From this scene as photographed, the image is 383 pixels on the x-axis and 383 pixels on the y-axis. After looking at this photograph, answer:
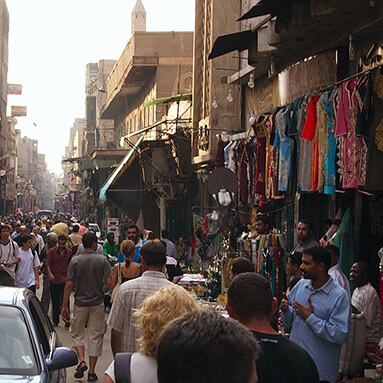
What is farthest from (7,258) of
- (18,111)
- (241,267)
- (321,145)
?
(18,111)

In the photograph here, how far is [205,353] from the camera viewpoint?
209cm

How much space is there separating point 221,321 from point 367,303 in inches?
215

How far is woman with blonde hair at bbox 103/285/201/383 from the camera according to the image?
3.60m

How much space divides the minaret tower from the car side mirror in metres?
95.6

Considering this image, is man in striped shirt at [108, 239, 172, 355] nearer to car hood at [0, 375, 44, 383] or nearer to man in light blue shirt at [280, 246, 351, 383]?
car hood at [0, 375, 44, 383]

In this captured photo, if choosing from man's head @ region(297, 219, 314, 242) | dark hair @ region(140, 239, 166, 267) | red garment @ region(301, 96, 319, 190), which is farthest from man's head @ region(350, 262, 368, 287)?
dark hair @ region(140, 239, 166, 267)

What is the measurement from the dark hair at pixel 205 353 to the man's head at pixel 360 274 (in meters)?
5.55

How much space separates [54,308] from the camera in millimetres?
12625

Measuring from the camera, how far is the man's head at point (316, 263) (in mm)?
5461

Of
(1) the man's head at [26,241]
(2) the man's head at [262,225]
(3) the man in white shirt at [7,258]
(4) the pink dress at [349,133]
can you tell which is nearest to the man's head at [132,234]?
(1) the man's head at [26,241]

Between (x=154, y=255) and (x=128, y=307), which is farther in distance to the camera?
(x=154, y=255)

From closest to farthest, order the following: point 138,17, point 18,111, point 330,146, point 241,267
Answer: point 241,267
point 330,146
point 138,17
point 18,111

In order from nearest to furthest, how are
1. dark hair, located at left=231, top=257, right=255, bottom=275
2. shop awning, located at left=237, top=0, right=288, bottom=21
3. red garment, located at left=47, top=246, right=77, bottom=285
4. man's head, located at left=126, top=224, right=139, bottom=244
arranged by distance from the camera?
dark hair, located at left=231, top=257, right=255, bottom=275, shop awning, located at left=237, top=0, right=288, bottom=21, man's head, located at left=126, top=224, right=139, bottom=244, red garment, located at left=47, top=246, right=77, bottom=285

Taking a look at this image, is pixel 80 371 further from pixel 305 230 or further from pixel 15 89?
pixel 15 89
